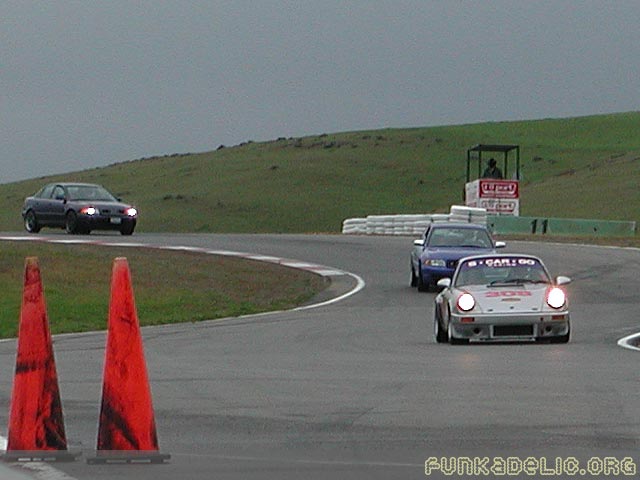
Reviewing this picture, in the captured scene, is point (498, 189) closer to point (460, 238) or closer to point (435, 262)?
point (460, 238)

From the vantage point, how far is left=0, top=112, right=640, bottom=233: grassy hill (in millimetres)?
73188

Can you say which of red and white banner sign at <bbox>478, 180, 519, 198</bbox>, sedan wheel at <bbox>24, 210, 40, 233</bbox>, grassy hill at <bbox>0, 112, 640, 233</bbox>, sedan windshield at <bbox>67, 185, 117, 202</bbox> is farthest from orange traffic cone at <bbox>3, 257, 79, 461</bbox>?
grassy hill at <bbox>0, 112, 640, 233</bbox>

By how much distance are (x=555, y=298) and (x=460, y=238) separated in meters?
11.8

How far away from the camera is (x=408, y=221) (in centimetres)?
4891

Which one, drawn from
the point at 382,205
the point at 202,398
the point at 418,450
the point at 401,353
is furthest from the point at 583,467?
the point at 382,205

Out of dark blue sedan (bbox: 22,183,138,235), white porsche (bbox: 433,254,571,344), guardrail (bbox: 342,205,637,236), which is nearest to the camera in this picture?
white porsche (bbox: 433,254,571,344)

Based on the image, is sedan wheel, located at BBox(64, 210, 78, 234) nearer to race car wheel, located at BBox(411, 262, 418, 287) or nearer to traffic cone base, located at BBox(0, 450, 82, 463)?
race car wheel, located at BBox(411, 262, 418, 287)

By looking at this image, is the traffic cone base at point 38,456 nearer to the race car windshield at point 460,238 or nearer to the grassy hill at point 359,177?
the race car windshield at point 460,238

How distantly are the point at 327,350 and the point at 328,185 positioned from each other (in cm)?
7261

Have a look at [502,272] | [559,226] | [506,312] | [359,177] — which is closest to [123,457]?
[506,312]

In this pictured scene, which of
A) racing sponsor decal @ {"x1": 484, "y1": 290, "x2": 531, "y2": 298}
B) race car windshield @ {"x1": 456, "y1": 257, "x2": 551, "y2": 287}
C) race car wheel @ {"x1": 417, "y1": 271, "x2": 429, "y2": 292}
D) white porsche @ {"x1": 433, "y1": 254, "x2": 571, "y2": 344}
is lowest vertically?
race car wheel @ {"x1": 417, "y1": 271, "x2": 429, "y2": 292}

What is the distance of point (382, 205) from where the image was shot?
81562mm

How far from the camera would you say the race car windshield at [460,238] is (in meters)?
29.8

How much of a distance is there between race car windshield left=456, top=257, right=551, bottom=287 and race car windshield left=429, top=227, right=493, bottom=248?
403 inches
